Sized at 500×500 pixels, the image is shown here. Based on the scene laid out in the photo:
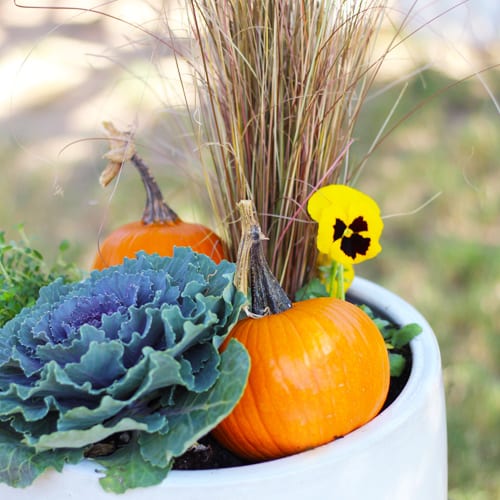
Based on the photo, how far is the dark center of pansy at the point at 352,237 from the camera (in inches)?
32.8

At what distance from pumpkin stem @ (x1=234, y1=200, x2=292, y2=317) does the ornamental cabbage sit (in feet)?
0.06

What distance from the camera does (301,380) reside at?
71 cm

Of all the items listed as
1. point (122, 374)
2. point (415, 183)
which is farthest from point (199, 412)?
point (415, 183)

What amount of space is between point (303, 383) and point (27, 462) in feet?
0.91

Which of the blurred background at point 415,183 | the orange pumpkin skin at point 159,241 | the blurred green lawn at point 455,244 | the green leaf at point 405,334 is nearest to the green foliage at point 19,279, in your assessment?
the orange pumpkin skin at point 159,241

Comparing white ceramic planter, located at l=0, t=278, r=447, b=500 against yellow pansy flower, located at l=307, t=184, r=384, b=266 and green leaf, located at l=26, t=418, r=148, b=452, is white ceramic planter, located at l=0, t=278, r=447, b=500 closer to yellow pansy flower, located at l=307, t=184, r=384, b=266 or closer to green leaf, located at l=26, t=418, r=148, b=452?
green leaf, located at l=26, t=418, r=148, b=452

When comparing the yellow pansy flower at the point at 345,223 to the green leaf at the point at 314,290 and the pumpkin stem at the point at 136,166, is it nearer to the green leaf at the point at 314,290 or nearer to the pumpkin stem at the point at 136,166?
the green leaf at the point at 314,290

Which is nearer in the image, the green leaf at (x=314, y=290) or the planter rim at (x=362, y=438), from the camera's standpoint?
the planter rim at (x=362, y=438)

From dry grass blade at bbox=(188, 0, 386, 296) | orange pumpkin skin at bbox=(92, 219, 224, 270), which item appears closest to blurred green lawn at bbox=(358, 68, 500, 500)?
dry grass blade at bbox=(188, 0, 386, 296)

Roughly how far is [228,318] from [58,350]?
6.8 inches

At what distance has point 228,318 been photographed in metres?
0.74

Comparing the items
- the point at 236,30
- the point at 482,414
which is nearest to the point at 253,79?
the point at 236,30

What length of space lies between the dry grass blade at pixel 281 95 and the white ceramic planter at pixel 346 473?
259mm

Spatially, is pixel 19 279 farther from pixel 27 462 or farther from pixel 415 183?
pixel 415 183
